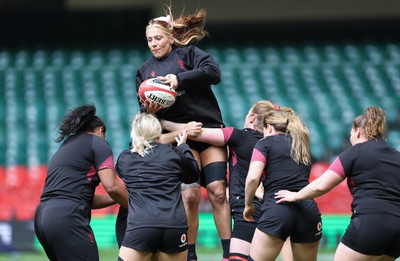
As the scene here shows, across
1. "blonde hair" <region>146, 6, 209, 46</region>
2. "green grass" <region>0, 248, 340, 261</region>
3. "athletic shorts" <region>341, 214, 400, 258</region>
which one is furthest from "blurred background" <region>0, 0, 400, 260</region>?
"athletic shorts" <region>341, 214, 400, 258</region>

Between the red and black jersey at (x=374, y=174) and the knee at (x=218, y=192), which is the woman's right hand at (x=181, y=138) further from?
the red and black jersey at (x=374, y=174)

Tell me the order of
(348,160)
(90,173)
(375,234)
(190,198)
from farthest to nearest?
(190,198)
(90,173)
(348,160)
(375,234)

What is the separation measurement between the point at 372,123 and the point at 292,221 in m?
1.02

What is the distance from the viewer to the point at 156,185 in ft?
22.8

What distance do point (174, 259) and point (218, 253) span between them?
5488mm

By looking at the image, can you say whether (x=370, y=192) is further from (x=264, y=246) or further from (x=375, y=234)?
(x=264, y=246)

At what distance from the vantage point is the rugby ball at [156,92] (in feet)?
24.6

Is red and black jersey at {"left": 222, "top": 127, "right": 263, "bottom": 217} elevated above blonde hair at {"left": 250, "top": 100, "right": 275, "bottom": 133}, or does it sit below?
below

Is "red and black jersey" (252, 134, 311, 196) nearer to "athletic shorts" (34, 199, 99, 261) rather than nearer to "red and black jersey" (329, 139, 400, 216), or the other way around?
"red and black jersey" (329, 139, 400, 216)

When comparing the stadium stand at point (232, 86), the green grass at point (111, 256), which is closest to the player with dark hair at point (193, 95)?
the green grass at point (111, 256)

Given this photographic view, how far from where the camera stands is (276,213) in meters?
7.16

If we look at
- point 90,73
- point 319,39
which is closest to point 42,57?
point 90,73

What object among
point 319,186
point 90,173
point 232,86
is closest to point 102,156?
point 90,173

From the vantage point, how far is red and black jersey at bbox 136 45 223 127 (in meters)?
7.81
